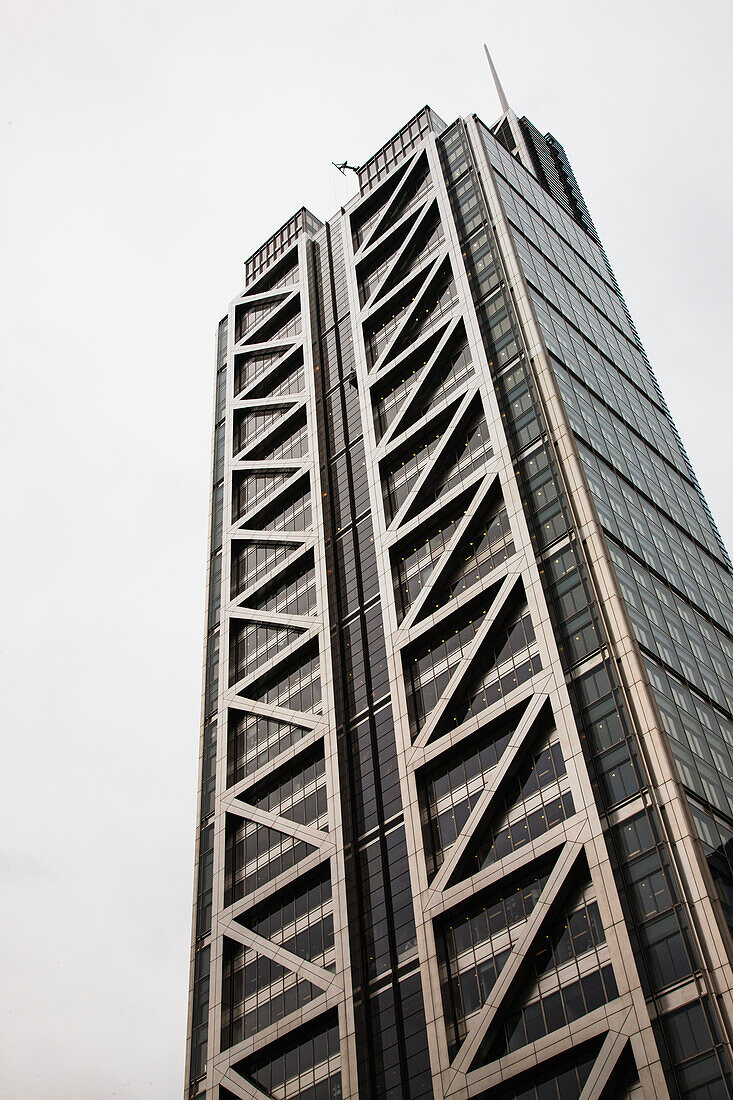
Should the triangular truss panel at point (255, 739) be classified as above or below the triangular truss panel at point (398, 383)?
below

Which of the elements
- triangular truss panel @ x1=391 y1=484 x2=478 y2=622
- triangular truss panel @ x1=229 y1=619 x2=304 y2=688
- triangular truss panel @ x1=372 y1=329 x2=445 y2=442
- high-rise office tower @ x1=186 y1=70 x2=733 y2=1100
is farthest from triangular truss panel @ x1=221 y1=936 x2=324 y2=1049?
triangular truss panel @ x1=372 y1=329 x2=445 y2=442

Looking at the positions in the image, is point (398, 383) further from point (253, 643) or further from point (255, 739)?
point (255, 739)

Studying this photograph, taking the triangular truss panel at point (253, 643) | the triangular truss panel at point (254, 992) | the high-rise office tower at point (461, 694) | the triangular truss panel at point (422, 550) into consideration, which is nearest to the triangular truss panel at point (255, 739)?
the high-rise office tower at point (461, 694)

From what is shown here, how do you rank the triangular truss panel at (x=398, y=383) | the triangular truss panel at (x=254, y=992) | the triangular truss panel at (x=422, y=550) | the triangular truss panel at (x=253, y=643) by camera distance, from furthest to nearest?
1. the triangular truss panel at (x=398, y=383)
2. the triangular truss panel at (x=253, y=643)
3. the triangular truss panel at (x=422, y=550)
4. the triangular truss panel at (x=254, y=992)

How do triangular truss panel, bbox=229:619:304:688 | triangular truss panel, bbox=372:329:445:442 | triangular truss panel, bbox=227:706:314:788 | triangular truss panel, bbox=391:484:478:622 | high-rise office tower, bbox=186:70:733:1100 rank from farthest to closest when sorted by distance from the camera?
triangular truss panel, bbox=372:329:445:442, triangular truss panel, bbox=229:619:304:688, triangular truss panel, bbox=227:706:314:788, triangular truss panel, bbox=391:484:478:622, high-rise office tower, bbox=186:70:733:1100

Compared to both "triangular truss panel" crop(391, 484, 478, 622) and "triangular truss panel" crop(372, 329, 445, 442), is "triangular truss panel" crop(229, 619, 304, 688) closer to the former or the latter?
"triangular truss panel" crop(391, 484, 478, 622)

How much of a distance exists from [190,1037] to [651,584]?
41240 millimetres

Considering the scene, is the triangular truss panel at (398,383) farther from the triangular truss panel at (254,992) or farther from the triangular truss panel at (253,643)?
the triangular truss panel at (254,992)

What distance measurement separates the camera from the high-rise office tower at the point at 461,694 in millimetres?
53688

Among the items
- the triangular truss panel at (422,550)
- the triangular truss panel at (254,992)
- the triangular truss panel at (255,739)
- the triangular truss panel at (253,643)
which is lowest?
the triangular truss panel at (254,992)

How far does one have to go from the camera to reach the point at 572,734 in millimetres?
59219

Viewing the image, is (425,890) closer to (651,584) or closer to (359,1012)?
(359,1012)

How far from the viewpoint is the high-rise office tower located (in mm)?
53688

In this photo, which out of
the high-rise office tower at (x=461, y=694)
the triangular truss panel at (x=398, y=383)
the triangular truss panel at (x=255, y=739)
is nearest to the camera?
the high-rise office tower at (x=461, y=694)
